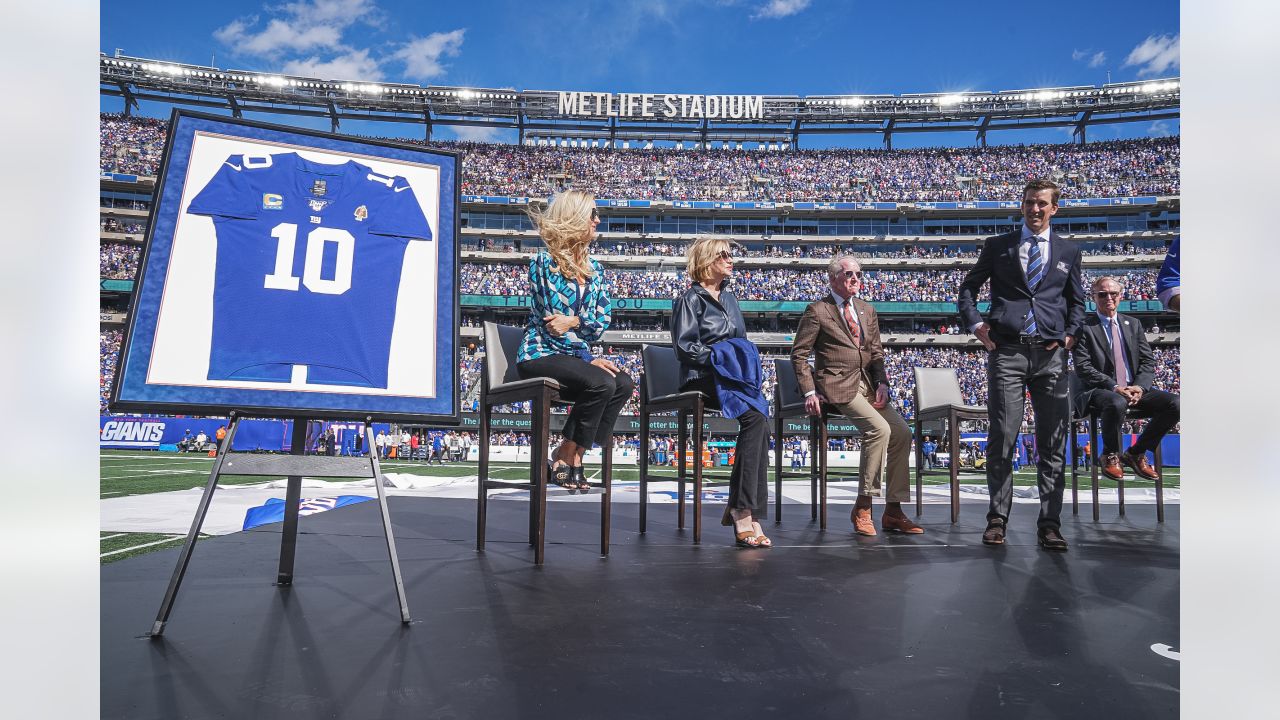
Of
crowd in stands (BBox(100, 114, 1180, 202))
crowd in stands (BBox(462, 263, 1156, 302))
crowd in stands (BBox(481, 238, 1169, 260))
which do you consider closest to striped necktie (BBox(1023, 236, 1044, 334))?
crowd in stands (BBox(462, 263, 1156, 302))

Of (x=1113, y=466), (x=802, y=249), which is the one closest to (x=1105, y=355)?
(x=1113, y=466)

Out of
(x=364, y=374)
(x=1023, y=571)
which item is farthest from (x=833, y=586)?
(x=364, y=374)

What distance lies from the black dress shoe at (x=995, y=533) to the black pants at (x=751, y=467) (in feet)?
4.05

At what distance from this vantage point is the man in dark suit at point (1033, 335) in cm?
384

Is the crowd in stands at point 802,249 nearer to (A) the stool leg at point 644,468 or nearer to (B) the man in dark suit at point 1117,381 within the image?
(B) the man in dark suit at point 1117,381

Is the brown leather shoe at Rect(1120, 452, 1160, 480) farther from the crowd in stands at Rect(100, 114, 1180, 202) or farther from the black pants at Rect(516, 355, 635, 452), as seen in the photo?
the crowd in stands at Rect(100, 114, 1180, 202)

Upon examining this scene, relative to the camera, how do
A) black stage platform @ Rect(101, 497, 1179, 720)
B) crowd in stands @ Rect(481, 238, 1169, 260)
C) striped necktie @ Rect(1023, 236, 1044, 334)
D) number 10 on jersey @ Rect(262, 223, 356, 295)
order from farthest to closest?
1. crowd in stands @ Rect(481, 238, 1169, 260)
2. striped necktie @ Rect(1023, 236, 1044, 334)
3. number 10 on jersey @ Rect(262, 223, 356, 295)
4. black stage platform @ Rect(101, 497, 1179, 720)

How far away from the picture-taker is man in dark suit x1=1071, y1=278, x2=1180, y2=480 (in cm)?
476

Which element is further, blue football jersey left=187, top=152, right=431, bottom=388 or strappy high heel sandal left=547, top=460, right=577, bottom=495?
strappy high heel sandal left=547, top=460, right=577, bottom=495

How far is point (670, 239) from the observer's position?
40.2m

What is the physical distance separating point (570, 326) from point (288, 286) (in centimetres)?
142

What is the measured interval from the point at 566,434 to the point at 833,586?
1.50m

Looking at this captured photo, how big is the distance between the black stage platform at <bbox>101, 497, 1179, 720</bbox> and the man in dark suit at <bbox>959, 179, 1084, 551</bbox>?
0.63 m
